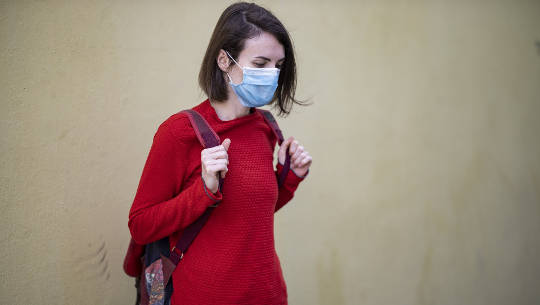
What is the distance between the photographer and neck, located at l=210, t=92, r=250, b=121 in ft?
5.36

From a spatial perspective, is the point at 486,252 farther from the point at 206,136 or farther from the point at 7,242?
the point at 7,242

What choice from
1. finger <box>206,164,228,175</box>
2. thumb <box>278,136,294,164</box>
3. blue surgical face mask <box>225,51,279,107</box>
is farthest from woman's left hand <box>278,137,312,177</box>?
finger <box>206,164,228,175</box>

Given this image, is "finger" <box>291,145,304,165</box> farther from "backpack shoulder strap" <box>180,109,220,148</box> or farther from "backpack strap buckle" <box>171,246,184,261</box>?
"backpack strap buckle" <box>171,246,184,261</box>

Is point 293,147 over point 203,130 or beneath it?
beneath

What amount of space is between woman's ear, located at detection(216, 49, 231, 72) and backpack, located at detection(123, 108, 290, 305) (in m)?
0.20

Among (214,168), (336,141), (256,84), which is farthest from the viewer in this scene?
(336,141)

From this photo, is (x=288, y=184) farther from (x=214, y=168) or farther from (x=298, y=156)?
(x=214, y=168)

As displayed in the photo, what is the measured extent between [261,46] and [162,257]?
0.78 metres

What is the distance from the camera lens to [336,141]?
304 centimetres

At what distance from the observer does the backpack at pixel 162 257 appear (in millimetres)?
1472

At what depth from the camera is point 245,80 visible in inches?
61.6

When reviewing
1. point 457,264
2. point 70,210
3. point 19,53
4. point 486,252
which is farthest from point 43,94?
point 486,252

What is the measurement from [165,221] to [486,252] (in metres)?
3.52

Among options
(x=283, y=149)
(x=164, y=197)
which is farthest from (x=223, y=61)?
(x=164, y=197)
